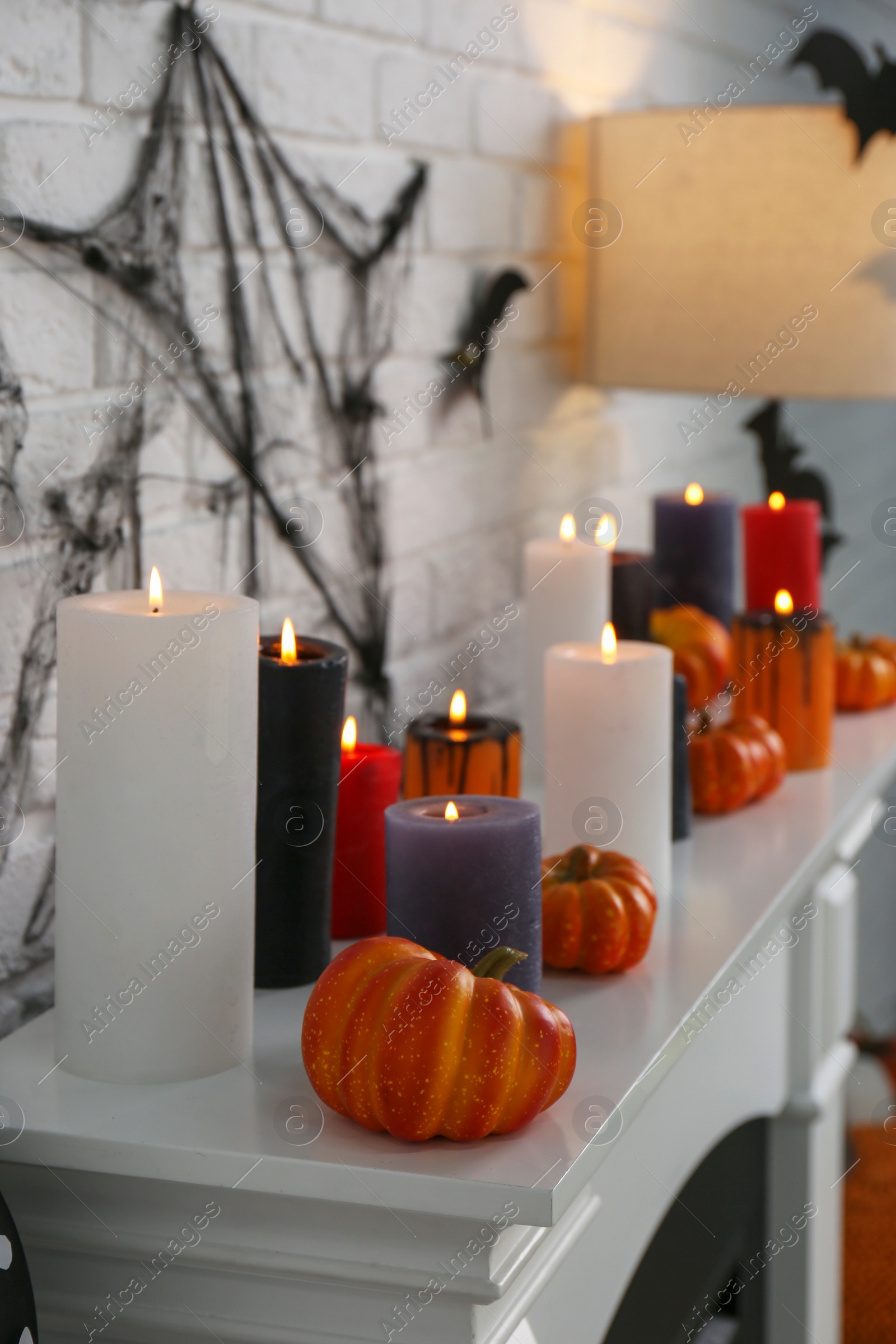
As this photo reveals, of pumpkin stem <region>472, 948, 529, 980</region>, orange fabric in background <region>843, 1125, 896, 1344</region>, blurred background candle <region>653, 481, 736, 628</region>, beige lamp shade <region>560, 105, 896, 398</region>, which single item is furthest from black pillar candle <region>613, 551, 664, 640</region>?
orange fabric in background <region>843, 1125, 896, 1344</region>

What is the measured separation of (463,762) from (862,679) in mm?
608

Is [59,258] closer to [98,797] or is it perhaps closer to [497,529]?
[98,797]

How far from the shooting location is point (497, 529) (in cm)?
131

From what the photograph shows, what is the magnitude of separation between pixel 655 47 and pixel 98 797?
1.24 m

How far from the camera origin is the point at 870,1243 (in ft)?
6.47

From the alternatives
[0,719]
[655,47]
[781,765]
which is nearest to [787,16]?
[655,47]

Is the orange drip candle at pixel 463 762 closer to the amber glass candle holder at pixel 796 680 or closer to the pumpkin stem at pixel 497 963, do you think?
the pumpkin stem at pixel 497 963

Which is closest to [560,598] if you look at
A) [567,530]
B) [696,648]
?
[567,530]

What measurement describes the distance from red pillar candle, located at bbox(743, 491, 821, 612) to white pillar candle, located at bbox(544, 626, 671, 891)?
479 millimetres

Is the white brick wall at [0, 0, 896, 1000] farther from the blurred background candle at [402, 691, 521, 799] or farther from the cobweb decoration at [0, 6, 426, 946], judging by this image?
the blurred background candle at [402, 691, 521, 799]

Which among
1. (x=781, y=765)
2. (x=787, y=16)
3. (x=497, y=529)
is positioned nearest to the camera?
(x=781, y=765)

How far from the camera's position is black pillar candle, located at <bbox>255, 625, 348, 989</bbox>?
729 millimetres

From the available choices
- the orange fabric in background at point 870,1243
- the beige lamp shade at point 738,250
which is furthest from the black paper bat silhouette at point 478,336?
the orange fabric in background at point 870,1243

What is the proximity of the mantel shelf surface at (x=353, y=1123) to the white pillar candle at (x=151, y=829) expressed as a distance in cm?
3
